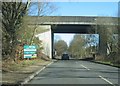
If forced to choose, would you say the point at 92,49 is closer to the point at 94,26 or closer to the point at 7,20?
the point at 94,26

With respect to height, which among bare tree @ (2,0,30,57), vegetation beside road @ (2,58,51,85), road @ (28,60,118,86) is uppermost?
bare tree @ (2,0,30,57)

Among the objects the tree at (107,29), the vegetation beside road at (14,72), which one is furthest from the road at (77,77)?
the tree at (107,29)

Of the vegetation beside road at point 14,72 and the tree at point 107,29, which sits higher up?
the tree at point 107,29

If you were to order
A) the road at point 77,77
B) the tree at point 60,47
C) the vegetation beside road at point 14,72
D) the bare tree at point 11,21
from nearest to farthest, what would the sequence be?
1. the vegetation beside road at point 14,72
2. the road at point 77,77
3. the bare tree at point 11,21
4. the tree at point 60,47

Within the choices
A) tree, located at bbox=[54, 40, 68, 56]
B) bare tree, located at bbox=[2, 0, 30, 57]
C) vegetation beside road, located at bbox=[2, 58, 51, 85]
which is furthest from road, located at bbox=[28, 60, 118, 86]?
tree, located at bbox=[54, 40, 68, 56]

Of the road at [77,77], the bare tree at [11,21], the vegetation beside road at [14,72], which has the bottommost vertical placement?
the road at [77,77]

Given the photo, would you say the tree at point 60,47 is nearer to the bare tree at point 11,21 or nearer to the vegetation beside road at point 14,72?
the bare tree at point 11,21

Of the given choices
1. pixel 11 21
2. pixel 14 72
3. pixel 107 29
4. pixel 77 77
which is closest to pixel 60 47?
pixel 107 29

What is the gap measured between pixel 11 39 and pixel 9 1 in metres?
3.85

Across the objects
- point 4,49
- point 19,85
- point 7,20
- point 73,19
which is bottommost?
point 19,85

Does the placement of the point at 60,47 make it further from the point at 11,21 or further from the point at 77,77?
the point at 77,77

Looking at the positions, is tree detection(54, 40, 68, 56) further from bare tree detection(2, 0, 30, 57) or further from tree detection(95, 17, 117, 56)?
bare tree detection(2, 0, 30, 57)

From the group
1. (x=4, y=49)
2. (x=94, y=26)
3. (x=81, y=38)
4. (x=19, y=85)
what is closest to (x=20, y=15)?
(x=4, y=49)

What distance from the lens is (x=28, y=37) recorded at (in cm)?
5066
